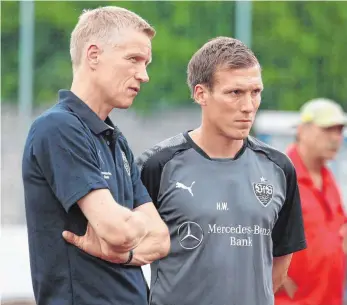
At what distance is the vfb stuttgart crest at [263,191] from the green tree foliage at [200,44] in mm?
10706

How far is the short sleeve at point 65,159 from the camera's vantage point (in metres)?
3.73

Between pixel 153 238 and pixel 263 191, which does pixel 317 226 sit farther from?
pixel 153 238

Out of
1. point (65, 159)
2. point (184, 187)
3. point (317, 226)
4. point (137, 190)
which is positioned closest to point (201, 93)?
point (184, 187)

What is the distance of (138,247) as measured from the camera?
4.04 m

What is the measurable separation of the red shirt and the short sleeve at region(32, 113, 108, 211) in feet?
9.76

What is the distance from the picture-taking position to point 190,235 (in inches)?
186

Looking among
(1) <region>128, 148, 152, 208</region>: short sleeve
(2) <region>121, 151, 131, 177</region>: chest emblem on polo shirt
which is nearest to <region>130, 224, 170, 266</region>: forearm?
(1) <region>128, 148, 152, 208</region>: short sleeve

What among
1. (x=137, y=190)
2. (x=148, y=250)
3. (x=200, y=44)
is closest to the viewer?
(x=148, y=250)

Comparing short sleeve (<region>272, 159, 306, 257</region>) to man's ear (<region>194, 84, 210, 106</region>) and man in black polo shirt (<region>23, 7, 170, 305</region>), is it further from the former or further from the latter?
man in black polo shirt (<region>23, 7, 170, 305</region>)

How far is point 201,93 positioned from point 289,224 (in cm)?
75

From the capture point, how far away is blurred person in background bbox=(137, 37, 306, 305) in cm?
471

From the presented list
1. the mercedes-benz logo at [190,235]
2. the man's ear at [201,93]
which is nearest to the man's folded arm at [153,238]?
the mercedes-benz logo at [190,235]

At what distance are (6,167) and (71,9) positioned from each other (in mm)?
2541

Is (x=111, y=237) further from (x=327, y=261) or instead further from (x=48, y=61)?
(x=48, y=61)
